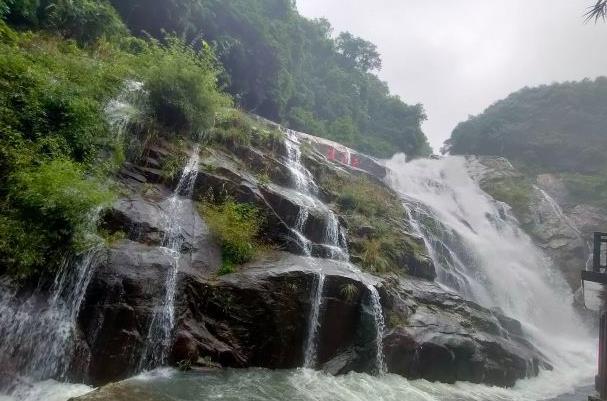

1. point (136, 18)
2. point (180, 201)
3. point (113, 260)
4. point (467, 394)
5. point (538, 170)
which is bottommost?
point (467, 394)

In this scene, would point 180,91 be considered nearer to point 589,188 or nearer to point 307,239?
point 307,239

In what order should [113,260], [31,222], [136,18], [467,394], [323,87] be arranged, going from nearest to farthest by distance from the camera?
[31,222]
[113,260]
[467,394]
[136,18]
[323,87]

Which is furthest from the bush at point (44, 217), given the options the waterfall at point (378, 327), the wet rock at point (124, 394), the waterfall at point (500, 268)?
the waterfall at point (500, 268)

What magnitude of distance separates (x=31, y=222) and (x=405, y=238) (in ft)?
34.5

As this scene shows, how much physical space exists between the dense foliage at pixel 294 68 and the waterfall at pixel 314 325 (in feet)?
44.4

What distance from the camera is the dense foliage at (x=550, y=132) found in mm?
35500

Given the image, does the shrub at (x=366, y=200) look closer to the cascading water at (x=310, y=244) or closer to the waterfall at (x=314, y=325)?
the cascading water at (x=310, y=244)

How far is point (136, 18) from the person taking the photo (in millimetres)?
18734

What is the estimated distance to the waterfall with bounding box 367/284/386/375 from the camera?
29.8ft

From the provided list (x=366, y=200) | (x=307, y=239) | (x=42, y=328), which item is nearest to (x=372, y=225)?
(x=366, y=200)

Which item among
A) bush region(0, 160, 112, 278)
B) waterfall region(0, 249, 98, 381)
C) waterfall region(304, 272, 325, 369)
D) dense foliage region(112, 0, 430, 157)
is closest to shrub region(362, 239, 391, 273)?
waterfall region(304, 272, 325, 369)

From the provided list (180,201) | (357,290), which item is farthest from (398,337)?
(180,201)

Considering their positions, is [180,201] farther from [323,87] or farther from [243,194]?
[323,87]

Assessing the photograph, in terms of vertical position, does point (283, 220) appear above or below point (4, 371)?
above
